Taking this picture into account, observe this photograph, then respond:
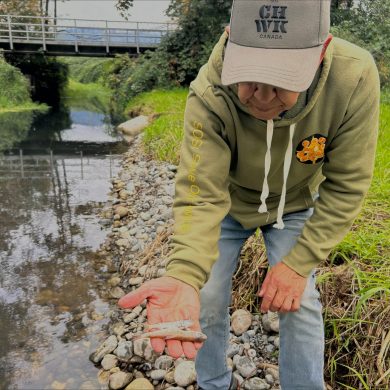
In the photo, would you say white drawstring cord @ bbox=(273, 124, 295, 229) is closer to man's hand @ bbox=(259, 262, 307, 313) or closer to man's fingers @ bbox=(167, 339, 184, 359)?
man's hand @ bbox=(259, 262, 307, 313)

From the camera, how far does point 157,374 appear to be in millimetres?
2289

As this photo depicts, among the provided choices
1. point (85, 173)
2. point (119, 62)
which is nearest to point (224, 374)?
point (85, 173)

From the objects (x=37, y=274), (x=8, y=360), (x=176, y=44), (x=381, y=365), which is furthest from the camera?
(x=176, y=44)

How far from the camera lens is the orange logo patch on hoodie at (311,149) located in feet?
4.97

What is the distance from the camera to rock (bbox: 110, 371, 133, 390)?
2.27 metres

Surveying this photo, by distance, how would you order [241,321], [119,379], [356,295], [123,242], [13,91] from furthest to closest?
[13,91] < [123,242] < [241,321] < [119,379] < [356,295]

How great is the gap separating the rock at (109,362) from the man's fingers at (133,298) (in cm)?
140

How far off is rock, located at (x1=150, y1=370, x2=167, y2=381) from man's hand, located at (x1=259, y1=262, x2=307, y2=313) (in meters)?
1.01

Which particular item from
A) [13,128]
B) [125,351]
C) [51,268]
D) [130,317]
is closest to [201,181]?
[125,351]

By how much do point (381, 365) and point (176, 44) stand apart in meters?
14.7

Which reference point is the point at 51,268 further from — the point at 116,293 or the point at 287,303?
the point at 287,303

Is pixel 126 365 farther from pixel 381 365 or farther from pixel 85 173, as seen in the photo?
pixel 85 173

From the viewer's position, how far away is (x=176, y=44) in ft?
49.2

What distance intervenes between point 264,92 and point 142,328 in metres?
1.92
